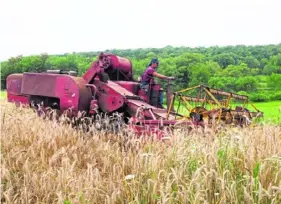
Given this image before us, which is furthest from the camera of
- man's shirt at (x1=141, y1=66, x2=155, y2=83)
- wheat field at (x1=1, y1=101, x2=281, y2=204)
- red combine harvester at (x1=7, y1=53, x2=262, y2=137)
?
man's shirt at (x1=141, y1=66, x2=155, y2=83)

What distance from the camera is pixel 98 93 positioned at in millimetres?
8289

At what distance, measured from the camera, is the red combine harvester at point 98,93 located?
7.88 m

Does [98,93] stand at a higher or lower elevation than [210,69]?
higher

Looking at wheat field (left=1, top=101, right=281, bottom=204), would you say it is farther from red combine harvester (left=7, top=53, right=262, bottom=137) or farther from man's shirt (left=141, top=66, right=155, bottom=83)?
man's shirt (left=141, top=66, right=155, bottom=83)

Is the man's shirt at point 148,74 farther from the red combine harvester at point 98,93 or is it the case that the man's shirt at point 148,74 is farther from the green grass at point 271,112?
the green grass at point 271,112

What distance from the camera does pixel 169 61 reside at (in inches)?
1410

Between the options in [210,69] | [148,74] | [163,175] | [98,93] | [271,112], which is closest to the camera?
[163,175]

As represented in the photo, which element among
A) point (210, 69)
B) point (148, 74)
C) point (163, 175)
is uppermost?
point (148, 74)

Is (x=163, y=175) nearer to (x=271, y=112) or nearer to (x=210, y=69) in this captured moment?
(x=271, y=112)

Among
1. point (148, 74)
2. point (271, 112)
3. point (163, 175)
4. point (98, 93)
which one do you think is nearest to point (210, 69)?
point (271, 112)

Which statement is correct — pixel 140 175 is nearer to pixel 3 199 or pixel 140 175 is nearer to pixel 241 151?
pixel 241 151

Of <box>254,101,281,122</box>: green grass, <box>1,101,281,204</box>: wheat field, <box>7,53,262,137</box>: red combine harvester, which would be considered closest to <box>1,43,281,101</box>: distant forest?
<box>254,101,281,122</box>: green grass

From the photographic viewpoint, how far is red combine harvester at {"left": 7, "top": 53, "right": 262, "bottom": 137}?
310 inches

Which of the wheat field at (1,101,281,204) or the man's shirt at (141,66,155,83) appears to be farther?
the man's shirt at (141,66,155,83)
